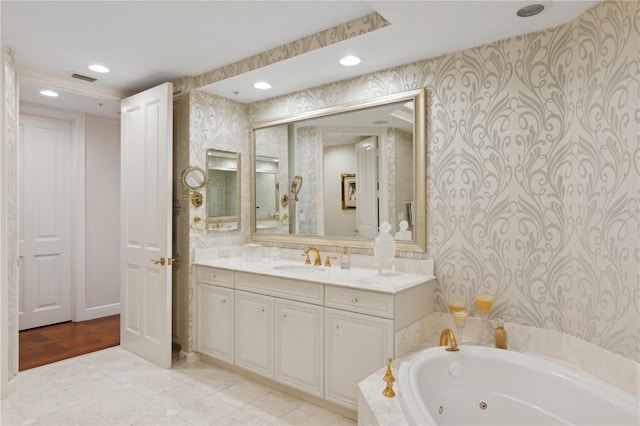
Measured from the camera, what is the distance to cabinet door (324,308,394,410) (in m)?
2.21

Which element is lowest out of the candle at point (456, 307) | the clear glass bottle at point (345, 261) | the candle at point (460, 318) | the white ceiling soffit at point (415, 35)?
the candle at point (460, 318)

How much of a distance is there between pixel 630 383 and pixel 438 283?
1.08 metres

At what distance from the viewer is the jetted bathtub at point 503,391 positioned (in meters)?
1.73

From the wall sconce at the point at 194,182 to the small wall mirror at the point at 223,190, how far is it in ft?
0.27

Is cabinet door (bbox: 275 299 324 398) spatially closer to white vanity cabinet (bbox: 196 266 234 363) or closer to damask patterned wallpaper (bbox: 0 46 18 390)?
white vanity cabinet (bbox: 196 266 234 363)

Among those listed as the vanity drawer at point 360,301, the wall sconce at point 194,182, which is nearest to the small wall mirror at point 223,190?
the wall sconce at point 194,182

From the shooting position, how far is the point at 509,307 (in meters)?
2.34

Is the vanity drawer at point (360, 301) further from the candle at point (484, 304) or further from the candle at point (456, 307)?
the candle at point (484, 304)

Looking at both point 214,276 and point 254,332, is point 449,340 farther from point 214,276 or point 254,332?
point 214,276

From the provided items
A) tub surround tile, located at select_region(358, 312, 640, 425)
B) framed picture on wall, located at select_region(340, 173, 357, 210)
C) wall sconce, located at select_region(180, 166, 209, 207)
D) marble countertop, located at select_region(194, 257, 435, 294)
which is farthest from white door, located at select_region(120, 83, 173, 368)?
tub surround tile, located at select_region(358, 312, 640, 425)

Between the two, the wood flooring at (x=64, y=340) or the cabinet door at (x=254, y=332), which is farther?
the wood flooring at (x=64, y=340)

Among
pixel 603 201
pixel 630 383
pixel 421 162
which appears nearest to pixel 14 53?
pixel 421 162

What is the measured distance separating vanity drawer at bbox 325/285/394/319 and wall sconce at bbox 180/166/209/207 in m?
1.53

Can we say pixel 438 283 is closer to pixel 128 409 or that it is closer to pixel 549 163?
pixel 549 163
